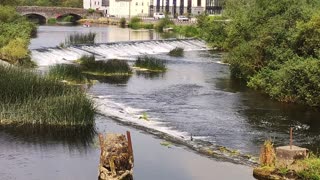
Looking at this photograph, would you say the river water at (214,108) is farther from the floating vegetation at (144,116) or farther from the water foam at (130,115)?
the floating vegetation at (144,116)

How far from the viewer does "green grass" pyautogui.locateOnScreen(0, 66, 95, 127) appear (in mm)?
26438

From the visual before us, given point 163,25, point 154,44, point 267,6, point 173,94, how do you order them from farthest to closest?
1. point 163,25
2. point 154,44
3. point 267,6
4. point 173,94

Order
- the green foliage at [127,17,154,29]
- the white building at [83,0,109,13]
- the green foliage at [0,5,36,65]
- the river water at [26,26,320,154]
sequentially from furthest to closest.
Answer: the white building at [83,0,109,13]
the green foliage at [127,17,154,29]
the green foliage at [0,5,36,65]
the river water at [26,26,320,154]

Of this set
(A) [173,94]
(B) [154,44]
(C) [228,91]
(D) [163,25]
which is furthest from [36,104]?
(D) [163,25]

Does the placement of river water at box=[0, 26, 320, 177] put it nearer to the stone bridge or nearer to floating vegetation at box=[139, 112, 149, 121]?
floating vegetation at box=[139, 112, 149, 121]

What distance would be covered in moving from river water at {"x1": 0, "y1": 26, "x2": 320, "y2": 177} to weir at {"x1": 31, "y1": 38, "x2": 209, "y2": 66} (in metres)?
9.64

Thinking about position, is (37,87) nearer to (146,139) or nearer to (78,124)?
(78,124)

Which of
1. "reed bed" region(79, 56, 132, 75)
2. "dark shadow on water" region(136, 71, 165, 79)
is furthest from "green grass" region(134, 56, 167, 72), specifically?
"reed bed" region(79, 56, 132, 75)

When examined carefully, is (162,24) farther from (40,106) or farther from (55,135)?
(55,135)

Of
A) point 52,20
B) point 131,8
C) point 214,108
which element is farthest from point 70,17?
point 214,108

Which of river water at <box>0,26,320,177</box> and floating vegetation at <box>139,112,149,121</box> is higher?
floating vegetation at <box>139,112,149,121</box>

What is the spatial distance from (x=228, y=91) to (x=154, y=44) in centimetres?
3036

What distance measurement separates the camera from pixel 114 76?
45.4 metres

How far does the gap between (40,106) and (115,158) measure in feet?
27.2
